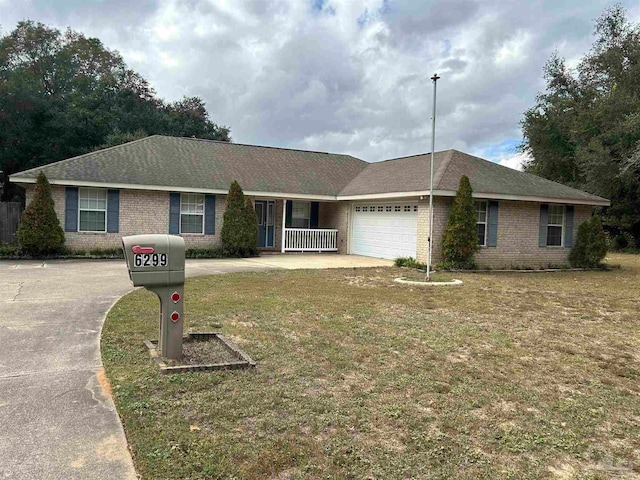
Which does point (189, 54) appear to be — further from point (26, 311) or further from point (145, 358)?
point (145, 358)

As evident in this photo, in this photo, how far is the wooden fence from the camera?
1744 centimetres

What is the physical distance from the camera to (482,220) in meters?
16.6

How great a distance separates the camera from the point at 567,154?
104ft

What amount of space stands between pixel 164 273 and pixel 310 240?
16.1 meters

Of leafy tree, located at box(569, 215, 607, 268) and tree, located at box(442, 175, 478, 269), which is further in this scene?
leafy tree, located at box(569, 215, 607, 268)

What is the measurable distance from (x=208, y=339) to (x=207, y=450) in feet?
9.42

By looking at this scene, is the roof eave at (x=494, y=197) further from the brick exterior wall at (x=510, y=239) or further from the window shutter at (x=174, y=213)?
the window shutter at (x=174, y=213)

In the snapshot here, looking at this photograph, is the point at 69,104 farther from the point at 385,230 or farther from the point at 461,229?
the point at 461,229

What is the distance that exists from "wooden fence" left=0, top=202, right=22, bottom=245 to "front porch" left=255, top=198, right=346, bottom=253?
8.97 meters

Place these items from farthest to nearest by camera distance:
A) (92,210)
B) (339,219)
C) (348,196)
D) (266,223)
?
(339,219) → (266,223) → (348,196) → (92,210)

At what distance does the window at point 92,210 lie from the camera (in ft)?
54.5

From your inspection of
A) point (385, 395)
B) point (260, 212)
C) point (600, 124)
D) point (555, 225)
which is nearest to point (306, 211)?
point (260, 212)

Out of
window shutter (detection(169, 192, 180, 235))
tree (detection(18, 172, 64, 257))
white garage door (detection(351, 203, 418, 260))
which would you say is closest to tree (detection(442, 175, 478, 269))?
white garage door (detection(351, 203, 418, 260))

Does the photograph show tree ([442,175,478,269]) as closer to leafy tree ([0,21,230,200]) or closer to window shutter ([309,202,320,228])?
window shutter ([309,202,320,228])
